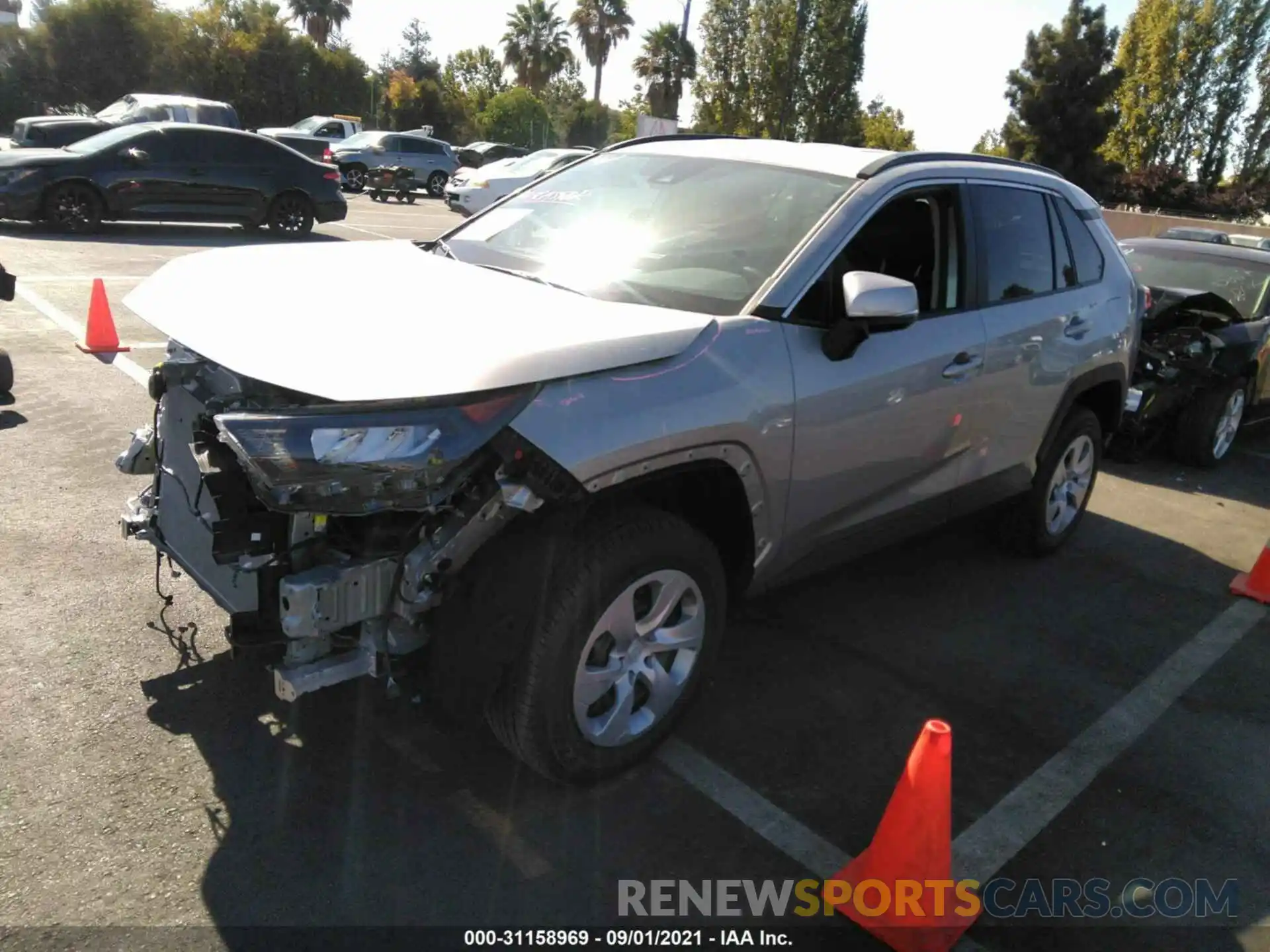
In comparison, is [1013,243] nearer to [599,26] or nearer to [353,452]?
[353,452]

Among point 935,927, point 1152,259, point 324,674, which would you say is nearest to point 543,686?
point 324,674

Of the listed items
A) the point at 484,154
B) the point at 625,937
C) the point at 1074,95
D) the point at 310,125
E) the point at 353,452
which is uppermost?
the point at 1074,95

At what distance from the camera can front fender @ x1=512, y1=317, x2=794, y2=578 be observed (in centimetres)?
275

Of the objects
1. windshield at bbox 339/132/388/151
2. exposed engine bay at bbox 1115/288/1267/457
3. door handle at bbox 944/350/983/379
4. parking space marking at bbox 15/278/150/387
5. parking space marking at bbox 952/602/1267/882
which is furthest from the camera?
windshield at bbox 339/132/388/151

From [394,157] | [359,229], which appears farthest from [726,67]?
[359,229]

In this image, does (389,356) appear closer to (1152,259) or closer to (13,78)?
(1152,259)

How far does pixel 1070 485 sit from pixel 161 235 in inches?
530

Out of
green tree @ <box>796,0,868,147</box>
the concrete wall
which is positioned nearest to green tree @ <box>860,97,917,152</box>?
green tree @ <box>796,0,868,147</box>

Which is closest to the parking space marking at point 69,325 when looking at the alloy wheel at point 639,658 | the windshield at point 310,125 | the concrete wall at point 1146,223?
the alloy wheel at point 639,658

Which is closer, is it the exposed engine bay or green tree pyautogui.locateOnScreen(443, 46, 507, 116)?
the exposed engine bay

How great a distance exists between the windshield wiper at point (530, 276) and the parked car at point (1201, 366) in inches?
209

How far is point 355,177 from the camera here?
27.8m

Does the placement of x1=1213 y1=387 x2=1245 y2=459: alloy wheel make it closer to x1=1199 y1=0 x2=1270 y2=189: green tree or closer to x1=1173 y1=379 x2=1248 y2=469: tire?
x1=1173 y1=379 x2=1248 y2=469: tire

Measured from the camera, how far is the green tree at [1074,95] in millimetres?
39969
